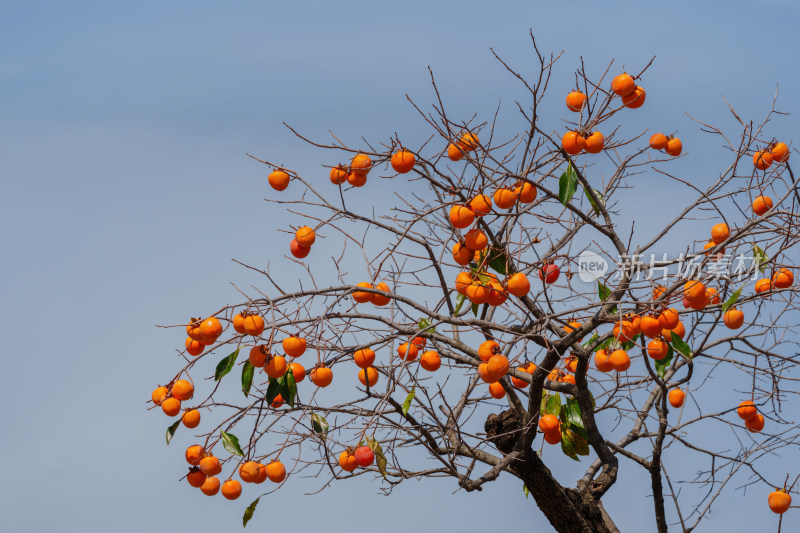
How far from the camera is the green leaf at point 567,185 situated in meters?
3.35

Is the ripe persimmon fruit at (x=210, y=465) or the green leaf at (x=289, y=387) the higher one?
the ripe persimmon fruit at (x=210, y=465)

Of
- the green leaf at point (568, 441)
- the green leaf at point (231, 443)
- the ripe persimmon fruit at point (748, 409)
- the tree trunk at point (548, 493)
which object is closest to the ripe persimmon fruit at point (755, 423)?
the ripe persimmon fruit at point (748, 409)

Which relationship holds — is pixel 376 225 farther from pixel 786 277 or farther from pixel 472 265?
pixel 786 277

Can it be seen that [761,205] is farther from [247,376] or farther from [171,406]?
[171,406]

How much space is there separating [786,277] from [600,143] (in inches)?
52.6

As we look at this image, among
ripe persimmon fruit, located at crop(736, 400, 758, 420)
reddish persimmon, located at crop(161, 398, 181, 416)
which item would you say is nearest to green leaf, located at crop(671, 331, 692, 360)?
ripe persimmon fruit, located at crop(736, 400, 758, 420)

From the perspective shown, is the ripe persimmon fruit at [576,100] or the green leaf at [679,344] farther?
the green leaf at [679,344]

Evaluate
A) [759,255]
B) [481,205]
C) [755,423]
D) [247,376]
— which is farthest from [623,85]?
[755,423]

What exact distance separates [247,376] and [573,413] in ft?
5.40

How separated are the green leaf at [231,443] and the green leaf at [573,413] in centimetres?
163

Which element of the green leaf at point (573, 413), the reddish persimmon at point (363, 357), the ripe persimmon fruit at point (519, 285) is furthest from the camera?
the green leaf at point (573, 413)

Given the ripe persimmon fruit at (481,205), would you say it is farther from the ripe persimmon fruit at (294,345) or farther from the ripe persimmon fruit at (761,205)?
the ripe persimmon fruit at (761,205)

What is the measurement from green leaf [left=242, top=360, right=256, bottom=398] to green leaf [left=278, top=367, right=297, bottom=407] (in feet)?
0.50

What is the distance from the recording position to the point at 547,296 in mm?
3586
